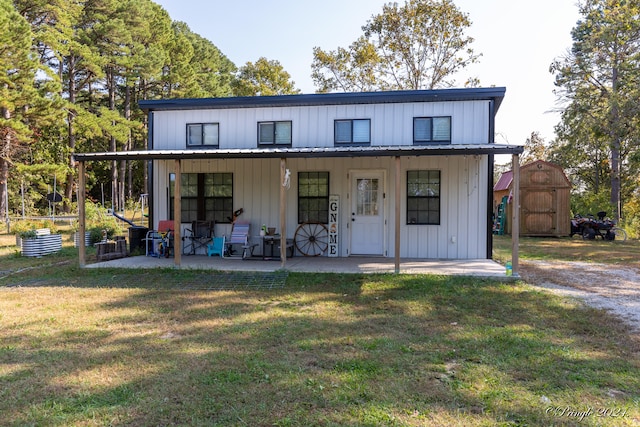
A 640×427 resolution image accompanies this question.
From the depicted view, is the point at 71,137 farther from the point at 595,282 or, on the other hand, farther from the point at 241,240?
the point at 595,282

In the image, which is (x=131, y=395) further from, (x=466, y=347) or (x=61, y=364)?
(x=466, y=347)

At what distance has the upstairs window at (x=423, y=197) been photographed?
845 centimetres

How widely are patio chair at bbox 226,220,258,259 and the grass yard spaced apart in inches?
111

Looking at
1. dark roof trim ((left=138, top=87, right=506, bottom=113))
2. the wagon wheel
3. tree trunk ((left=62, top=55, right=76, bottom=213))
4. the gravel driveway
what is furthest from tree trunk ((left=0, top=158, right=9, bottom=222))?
the gravel driveway

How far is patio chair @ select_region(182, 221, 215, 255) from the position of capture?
29.3 feet

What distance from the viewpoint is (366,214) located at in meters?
8.71

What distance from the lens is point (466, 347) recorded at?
11.9 ft

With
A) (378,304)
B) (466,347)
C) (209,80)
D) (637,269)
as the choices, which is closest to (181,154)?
(378,304)

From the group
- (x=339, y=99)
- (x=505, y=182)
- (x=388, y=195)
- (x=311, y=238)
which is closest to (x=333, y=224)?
(x=311, y=238)

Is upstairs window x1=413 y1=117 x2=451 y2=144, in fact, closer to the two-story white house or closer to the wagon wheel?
the two-story white house

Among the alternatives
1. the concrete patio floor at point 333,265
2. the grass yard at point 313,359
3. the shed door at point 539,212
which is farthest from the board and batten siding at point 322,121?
the shed door at point 539,212

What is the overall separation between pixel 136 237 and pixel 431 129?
7012mm

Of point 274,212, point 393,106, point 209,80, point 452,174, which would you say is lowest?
point 274,212

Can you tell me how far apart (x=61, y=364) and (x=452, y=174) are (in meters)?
7.41
